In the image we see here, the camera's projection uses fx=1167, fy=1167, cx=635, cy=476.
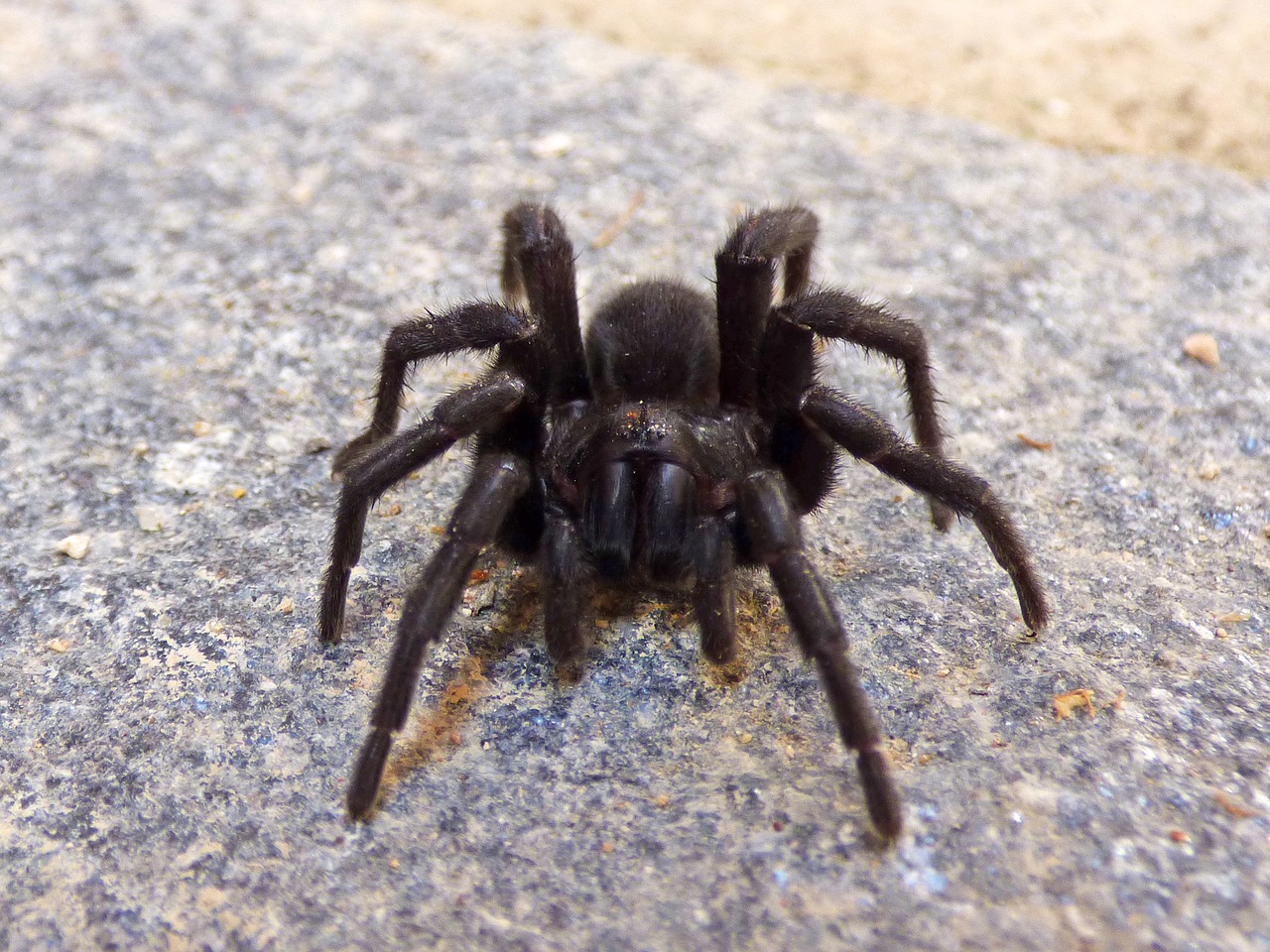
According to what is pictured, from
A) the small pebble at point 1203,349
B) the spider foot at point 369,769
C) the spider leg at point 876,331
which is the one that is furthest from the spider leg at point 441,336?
the small pebble at point 1203,349

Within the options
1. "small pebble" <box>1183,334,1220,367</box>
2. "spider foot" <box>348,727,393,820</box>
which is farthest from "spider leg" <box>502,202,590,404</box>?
"small pebble" <box>1183,334,1220,367</box>

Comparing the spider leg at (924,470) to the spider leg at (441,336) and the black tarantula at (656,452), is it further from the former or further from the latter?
the spider leg at (441,336)

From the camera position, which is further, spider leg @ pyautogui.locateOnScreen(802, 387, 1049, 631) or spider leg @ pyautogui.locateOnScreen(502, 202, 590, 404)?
spider leg @ pyautogui.locateOnScreen(502, 202, 590, 404)

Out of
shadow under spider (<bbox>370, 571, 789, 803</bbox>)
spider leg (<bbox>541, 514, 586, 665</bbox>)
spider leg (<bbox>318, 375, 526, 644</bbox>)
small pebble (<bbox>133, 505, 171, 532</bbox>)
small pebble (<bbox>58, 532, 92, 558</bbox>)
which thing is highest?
spider leg (<bbox>318, 375, 526, 644</bbox>)

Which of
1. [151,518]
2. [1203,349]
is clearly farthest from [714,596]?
[1203,349]

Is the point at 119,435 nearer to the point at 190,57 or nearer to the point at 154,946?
the point at 154,946

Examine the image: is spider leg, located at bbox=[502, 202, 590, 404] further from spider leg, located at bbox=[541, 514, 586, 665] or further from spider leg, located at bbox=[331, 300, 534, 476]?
spider leg, located at bbox=[541, 514, 586, 665]

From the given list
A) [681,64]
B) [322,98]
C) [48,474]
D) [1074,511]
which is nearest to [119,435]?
[48,474]
